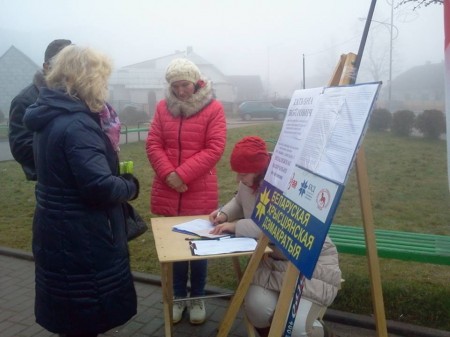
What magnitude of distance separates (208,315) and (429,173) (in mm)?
5564

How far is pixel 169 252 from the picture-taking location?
235 cm

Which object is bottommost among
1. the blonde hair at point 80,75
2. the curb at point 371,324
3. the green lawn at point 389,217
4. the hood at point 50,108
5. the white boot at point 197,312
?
the curb at point 371,324

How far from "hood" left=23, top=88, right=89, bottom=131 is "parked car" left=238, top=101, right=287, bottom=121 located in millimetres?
12167

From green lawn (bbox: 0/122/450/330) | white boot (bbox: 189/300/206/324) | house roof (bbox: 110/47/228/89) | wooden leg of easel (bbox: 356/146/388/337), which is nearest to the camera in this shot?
wooden leg of easel (bbox: 356/146/388/337)

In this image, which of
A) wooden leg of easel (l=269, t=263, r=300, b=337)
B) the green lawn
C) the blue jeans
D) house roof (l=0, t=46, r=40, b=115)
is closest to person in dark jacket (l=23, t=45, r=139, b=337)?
wooden leg of easel (l=269, t=263, r=300, b=337)

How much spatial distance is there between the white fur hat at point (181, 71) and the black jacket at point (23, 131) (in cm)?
85

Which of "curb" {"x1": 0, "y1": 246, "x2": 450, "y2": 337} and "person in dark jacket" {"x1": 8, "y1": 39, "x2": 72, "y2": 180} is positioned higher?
"person in dark jacket" {"x1": 8, "y1": 39, "x2": 72, "y2": 180}

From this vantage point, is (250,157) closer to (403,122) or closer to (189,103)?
(189,103)

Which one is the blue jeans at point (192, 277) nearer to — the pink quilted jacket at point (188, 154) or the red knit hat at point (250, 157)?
the pink quilted jacket at point (188, 154)

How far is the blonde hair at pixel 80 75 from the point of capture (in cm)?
211

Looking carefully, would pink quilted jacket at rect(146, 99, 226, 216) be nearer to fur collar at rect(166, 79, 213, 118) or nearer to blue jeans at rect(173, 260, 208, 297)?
fur collar at rect(166, 79, 213, 118)

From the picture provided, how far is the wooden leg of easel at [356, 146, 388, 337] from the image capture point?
201cm

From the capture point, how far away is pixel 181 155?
3.15 metres

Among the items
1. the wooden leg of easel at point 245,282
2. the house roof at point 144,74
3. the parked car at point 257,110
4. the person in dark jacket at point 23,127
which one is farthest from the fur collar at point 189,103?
the house roof at point 144,74
